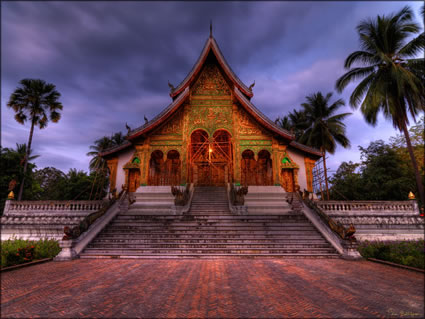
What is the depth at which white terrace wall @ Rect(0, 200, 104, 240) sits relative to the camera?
1001 cm

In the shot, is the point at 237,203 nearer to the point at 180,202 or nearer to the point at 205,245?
the point at 180,202

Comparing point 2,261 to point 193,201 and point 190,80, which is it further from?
point 190,80

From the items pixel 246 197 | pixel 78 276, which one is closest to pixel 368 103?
pixel 246 197

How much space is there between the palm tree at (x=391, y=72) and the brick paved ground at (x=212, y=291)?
13.1 metres

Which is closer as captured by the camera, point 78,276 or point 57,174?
point 78,276

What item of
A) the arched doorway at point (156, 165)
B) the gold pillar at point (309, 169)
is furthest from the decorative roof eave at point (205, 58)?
A: the gold pillar at point (309, 169)

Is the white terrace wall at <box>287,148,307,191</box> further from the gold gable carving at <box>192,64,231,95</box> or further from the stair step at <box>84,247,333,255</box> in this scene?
the stair step at <box>84,247,333,255</box>

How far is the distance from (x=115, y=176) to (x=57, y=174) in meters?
35.4

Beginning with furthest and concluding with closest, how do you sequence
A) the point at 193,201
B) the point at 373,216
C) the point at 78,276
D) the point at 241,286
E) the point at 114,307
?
the point at 193,201 < the point at 373,216 < the point at 78,276 < the point at 241,286 < the point at 114,307

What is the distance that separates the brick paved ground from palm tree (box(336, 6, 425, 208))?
13.1 meters

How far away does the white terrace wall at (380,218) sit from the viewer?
9.91m

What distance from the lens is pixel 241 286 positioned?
14.6 feet

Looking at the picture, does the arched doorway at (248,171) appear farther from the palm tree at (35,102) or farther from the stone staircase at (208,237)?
the palm tree at (35,102)

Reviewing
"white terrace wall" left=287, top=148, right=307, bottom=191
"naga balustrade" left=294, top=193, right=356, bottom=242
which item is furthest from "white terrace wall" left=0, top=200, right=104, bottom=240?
"white terrace wall" left=287, top=148, right=307, bottom=191
